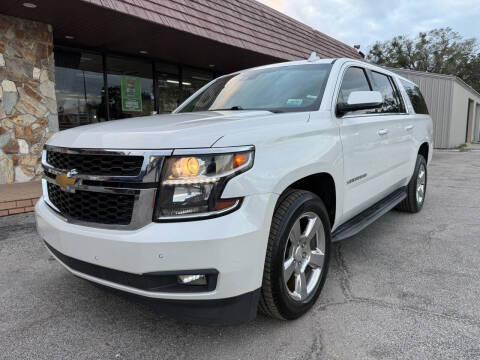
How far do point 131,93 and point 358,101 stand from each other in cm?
796

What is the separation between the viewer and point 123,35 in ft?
24.3

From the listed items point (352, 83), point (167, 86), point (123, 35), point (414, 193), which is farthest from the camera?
point (167, 86)

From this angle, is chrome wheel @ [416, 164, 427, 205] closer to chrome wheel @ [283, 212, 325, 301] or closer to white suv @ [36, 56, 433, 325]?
white suv @ [36, 56, 433, 325]

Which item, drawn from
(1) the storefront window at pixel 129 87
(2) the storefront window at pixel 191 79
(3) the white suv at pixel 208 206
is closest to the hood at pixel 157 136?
(3) the white suv at pixel 208 206

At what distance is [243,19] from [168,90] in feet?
9.48

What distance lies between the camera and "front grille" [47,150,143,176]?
6.15 ft

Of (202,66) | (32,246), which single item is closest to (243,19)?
(202,66)

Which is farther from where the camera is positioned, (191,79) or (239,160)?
(191,79)

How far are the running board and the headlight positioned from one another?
1352mm

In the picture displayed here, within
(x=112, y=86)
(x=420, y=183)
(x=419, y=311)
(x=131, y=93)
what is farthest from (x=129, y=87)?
(x=419, y=311)

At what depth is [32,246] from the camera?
391 cm

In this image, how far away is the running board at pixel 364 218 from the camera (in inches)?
115

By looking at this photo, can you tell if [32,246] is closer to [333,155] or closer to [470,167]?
[333,155]

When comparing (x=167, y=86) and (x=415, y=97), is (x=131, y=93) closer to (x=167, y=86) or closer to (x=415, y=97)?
(x=167, y=86)
